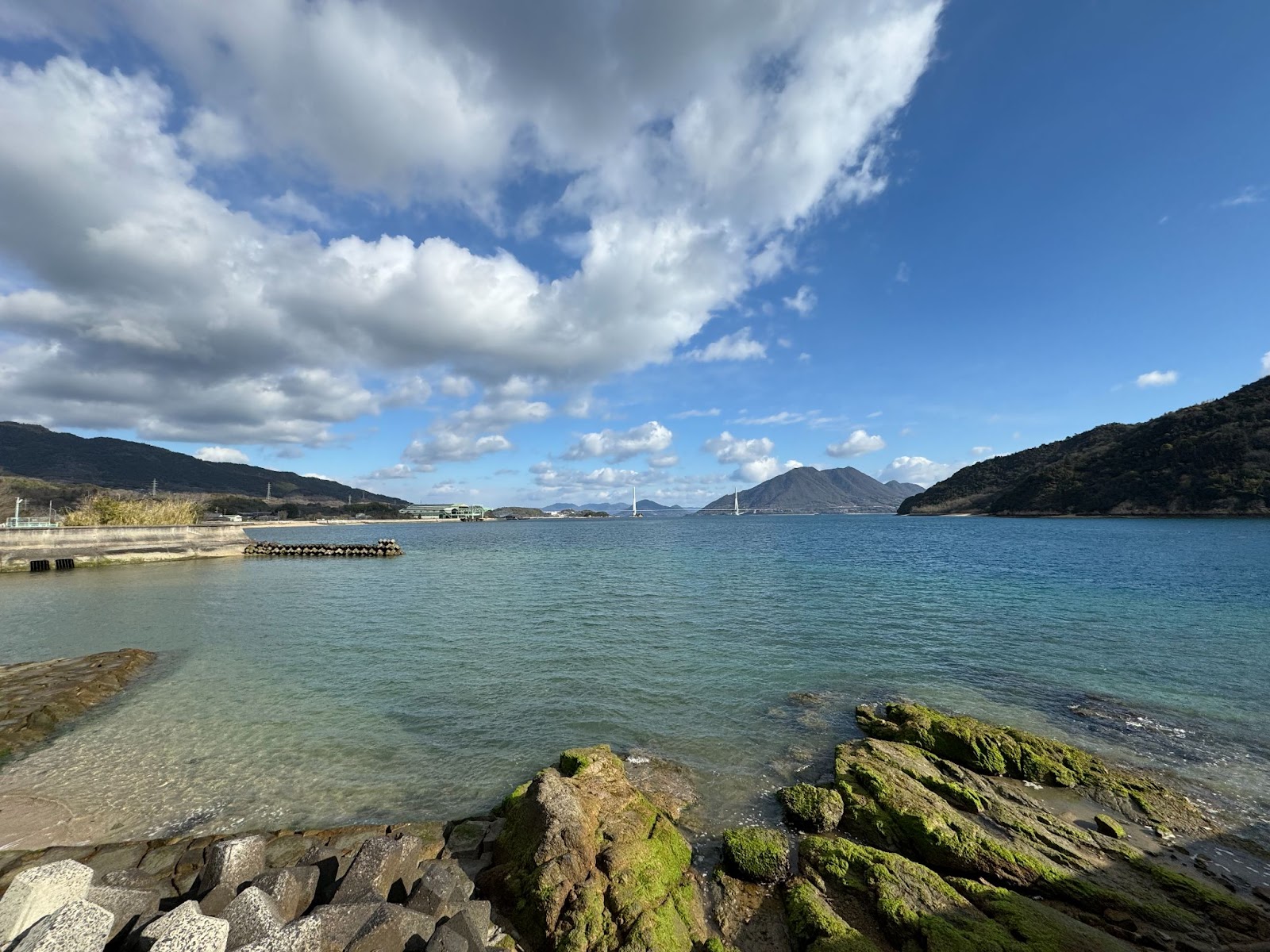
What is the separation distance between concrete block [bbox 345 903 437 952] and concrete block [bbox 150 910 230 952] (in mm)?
1121

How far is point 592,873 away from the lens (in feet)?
20.9

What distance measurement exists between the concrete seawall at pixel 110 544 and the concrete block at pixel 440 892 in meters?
56.8

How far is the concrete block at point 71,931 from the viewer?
4.59 meters

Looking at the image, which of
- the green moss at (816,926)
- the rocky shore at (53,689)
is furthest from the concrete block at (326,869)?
the rocky shore at (53,689)

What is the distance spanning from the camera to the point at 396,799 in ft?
30.0

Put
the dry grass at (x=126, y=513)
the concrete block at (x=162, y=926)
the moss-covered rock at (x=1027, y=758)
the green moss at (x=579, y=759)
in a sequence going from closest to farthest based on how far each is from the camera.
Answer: the concrete block at (x=162, y=926), the green moss at (x=579, y=759), the moss-covered rock at (x=1027, y=758), the dry grass at (x=126, y=513)

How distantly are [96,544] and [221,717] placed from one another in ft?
162

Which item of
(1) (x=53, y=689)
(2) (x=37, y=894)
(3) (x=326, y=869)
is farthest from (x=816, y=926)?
(1) (x=53, y=689)

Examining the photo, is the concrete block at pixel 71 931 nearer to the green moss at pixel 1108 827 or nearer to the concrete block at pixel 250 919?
the concrete block at pixel 250 919

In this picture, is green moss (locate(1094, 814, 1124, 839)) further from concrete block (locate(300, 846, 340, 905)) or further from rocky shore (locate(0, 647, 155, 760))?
rocky shore (locate(0, 647, 155, 760))

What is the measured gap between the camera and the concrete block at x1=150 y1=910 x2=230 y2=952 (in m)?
4.51

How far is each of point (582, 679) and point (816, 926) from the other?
34.7ft

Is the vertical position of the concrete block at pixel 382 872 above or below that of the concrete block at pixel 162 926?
below

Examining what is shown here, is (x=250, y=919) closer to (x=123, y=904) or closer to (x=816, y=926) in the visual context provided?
(x=123, y=904)
